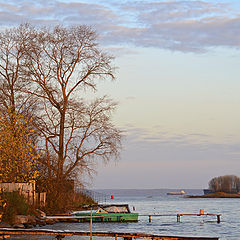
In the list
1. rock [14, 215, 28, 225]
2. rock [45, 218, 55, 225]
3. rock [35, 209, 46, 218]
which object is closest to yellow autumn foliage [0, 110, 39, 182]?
rock [35, 209, 46, 218]

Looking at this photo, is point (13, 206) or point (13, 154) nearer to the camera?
point (13, 206)

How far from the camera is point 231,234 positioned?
51.5 m

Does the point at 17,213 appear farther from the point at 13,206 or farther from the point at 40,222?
the point at 40,222

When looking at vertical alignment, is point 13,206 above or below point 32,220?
above

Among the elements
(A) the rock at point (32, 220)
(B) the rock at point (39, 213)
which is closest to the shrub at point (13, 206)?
(A) the rock at point (32, 220)

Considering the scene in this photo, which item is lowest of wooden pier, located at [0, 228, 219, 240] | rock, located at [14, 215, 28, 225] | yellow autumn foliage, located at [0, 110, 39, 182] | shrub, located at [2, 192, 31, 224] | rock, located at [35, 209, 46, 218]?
wooden pier, located at [0, 228, 219, 240]

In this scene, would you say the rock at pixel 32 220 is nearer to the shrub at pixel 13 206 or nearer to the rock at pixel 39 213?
the shrub at pixel 13 206

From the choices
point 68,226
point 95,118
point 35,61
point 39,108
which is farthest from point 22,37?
point 68,226

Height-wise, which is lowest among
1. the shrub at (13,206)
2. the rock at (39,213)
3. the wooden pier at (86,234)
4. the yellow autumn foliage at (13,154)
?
the wooden pier at (86,234)

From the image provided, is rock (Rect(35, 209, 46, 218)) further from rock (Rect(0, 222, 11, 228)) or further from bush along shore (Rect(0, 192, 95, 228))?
rock (Rect(0, 222, 11, 228))

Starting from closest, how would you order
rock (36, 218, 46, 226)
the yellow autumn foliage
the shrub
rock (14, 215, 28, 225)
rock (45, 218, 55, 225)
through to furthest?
the shrub → rock (14, 215, 28, 225) → the yellow autumn foliage → rock (36, 218, 46, 226) → rock (45, 218, 55, 225)

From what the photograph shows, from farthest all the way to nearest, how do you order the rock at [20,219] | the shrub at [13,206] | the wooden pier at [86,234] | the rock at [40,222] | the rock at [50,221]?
the rock at [50,221]
the rock at [40,222]
the rock at [20,219]
the shrub at [13,206]
the wooden pier at [86,234]

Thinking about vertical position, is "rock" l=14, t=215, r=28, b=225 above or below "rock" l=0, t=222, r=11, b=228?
above

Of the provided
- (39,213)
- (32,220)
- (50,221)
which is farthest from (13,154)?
(50,221)
